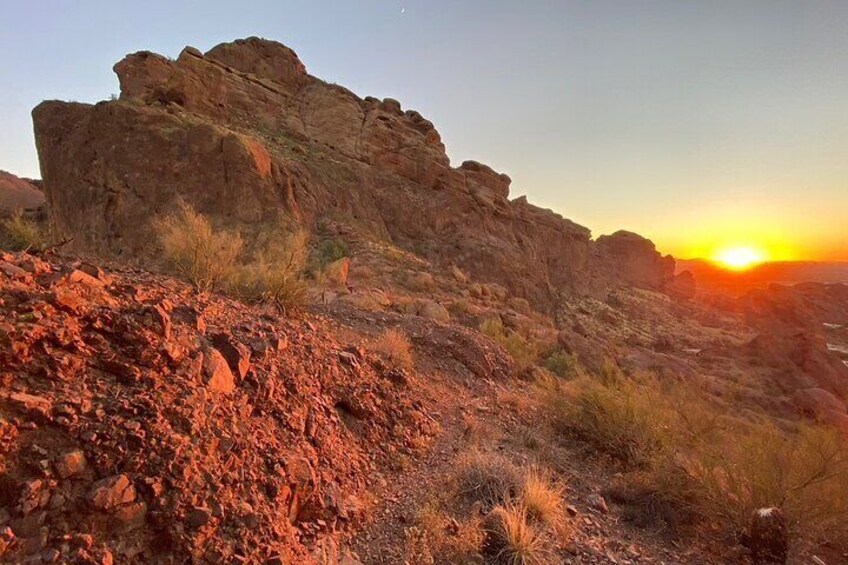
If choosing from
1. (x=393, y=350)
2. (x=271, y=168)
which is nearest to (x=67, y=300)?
(x=393, y=350)

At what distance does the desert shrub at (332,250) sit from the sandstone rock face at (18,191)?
36.4 metres

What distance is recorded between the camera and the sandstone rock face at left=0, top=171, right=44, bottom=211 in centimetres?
4238

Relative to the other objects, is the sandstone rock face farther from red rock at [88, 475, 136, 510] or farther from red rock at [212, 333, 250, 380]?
red rock at [88, 475, 136, 510]

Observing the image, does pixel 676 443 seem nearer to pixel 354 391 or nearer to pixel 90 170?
pixel 354 391

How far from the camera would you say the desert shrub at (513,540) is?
3.43m

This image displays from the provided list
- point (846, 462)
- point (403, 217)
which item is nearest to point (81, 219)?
point (403, 217)

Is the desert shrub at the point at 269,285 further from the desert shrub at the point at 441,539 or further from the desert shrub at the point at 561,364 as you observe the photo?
the desert shrub at the point at 561,364

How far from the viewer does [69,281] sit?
3.60 metres

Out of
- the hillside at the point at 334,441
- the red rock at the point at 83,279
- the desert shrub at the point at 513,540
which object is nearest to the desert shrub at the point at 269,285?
the hillside at the point at 334,441

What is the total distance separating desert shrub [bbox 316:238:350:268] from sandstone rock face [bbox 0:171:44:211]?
120ft

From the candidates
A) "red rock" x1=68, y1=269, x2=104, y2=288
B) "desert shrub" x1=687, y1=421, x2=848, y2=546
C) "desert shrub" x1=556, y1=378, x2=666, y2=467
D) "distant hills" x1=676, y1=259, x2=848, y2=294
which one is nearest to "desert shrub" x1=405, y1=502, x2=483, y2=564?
"desert shrub" x1=687, y1=421, x2=848, y2=546

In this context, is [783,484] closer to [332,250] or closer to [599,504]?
[599,504]

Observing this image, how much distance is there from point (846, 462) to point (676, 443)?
5.33 feet

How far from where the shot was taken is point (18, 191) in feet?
153
